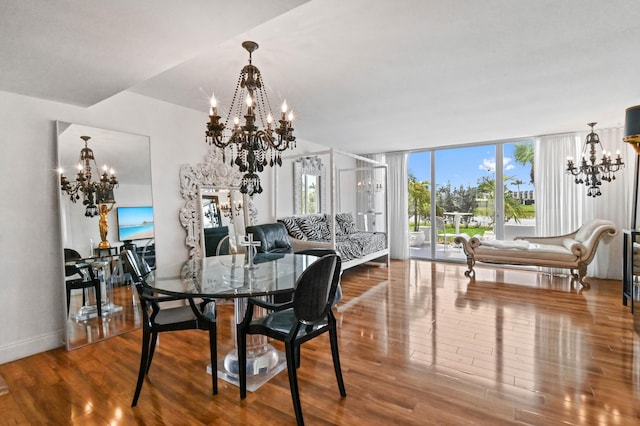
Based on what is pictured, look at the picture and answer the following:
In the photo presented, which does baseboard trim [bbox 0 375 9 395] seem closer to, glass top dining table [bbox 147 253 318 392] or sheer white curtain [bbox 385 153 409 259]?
glass top dining table [bbox 147 253 318 392]

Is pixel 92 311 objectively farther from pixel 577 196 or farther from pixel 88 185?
pixel 577 196

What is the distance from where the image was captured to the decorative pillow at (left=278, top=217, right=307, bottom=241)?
4.87 metres

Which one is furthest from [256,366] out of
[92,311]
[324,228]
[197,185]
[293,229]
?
[324,228]

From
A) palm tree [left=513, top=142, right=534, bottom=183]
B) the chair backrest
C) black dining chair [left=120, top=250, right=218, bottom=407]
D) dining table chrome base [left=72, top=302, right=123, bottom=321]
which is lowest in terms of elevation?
dining table chrome base [left=72, top=302, right=123, bottom=321]

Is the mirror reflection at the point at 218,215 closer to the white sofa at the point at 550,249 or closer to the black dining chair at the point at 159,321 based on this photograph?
the black dining chair at the point at 159,321

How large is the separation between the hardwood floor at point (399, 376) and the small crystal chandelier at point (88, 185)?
4.30ft

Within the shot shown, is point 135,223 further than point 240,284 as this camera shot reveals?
Yes

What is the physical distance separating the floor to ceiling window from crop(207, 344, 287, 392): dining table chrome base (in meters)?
5.18

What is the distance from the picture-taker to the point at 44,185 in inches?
108

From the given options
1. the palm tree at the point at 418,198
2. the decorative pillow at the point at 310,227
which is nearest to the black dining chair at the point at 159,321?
the decorative pillow at the point at 310,227

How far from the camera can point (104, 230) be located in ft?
9.93

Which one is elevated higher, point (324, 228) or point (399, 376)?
point (324, 228)

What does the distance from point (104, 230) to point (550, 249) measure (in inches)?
231

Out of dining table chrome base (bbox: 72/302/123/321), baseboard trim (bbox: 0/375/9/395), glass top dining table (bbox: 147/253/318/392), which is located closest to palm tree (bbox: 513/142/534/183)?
glass top dining table (bbox: 147/253/318/392)
